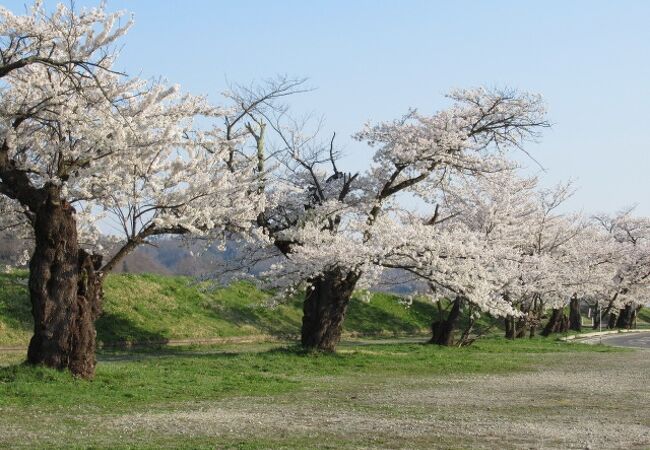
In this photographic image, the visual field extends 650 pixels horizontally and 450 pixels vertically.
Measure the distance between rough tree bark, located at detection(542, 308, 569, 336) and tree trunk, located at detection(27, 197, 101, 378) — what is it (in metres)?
34.2

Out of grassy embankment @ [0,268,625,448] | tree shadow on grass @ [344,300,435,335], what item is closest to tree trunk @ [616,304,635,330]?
tree shadow on grass @ [344,300,435,335]

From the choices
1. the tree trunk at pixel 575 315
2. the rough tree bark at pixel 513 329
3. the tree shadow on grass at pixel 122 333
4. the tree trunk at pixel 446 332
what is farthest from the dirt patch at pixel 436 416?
the tree trunk at pixel 575 315

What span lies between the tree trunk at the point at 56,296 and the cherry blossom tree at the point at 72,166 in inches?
0.8

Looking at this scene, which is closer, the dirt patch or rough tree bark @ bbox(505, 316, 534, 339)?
the dirt patch

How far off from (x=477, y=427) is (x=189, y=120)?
12.0 metres

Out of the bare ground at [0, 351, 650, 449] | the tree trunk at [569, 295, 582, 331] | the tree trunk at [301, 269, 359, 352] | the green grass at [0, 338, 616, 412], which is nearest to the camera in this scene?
the bare ground at [0, 351, 650, 449]

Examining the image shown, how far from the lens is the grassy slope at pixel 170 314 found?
106ft

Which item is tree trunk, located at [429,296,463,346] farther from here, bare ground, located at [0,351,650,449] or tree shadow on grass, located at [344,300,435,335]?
bare ground, located at [0,351,650,449]

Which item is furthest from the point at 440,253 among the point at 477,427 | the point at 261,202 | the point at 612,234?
the point at 612,234

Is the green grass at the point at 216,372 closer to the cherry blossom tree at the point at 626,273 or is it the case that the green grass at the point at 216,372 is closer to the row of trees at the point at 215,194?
the row of trees at the point at 215,194

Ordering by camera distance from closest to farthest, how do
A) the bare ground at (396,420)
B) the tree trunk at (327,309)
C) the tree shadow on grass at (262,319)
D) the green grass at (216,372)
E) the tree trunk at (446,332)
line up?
the bare ground at (396,420) → the green grass at (216,372) → the tree trunk at (327,309) → the tree trunk at (446,332) → the tree shadow on grass at (262,319)

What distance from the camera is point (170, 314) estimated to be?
3684 centimetres

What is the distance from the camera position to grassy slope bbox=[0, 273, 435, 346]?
32219mm

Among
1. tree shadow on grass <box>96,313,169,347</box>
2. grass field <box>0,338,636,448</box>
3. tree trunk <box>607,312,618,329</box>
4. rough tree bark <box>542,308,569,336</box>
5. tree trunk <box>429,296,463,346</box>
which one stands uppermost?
tree trunk <box>607,312,618,329</box>
